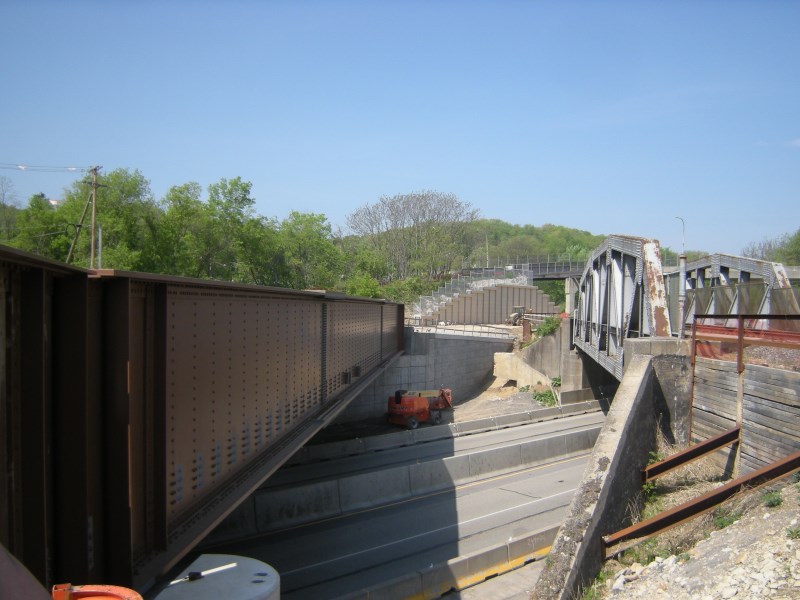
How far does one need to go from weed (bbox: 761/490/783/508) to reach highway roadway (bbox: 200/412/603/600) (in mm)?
7845

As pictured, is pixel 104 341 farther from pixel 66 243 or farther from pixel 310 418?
pixel 66 243

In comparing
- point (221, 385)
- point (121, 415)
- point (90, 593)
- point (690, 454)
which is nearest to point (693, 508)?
point (690, 454)

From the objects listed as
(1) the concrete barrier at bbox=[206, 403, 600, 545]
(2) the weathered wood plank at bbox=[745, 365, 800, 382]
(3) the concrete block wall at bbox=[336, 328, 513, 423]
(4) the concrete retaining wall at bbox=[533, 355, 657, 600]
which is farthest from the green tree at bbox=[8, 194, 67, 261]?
(2) the weathered wood plank at bbox=[745, 365, 800, 382]

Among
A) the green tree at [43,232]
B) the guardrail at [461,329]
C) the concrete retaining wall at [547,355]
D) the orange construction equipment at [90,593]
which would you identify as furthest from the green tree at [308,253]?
the orange construction equipment at [90,593]

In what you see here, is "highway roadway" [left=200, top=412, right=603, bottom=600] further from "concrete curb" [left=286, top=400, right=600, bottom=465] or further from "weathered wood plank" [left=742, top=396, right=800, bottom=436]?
"weathered wood plank" [left=742, top=396, right=800, bottom=436]

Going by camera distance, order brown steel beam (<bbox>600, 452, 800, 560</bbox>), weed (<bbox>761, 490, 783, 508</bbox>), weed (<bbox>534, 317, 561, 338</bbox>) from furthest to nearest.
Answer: weed (<bbox>534, 317, 561, 338</bbox>) < brown steel beam (<bbox>600, 452, 800, 560</bbox>) < weed (<bbox>761, 490, 783, 508</bbox>)

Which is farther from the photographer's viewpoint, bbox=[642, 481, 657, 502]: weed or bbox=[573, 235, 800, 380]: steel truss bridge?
bbox=[573, 235, 800, 380]: steel truss bridge

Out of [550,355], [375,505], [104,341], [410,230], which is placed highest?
[410,230]

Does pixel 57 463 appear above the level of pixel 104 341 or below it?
below

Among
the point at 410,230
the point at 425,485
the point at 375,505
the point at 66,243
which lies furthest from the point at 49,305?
the point at 410,230

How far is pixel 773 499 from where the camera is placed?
309 inches

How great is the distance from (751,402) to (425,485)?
39.3 ft

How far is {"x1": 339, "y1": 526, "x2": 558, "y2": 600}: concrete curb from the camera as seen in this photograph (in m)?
11.2

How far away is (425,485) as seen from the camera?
20031mm
